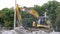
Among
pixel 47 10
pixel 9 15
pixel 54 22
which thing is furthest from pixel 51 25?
pixel 9 15

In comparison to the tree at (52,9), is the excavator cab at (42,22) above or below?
below

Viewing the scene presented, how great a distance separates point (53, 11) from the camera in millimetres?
36062

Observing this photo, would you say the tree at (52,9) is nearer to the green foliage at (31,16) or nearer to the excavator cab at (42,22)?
the green foliage at (31,16)

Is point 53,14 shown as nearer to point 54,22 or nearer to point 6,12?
point 54,22

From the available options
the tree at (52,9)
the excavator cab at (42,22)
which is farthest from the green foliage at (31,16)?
the excavator cab at (42,22)

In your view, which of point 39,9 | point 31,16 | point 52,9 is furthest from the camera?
point 39,9

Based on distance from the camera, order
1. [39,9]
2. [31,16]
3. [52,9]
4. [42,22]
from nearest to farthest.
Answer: [31,16] < [52,9] < [42,22] < [39,9]

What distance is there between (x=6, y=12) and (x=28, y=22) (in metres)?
7.14

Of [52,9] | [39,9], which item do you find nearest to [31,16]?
[52,9]

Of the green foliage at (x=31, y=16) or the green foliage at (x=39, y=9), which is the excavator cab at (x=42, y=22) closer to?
the green foliage at (x=39, y=9)

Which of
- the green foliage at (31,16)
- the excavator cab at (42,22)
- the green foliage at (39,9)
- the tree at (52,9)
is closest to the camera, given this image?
the green foliage at (31,16)

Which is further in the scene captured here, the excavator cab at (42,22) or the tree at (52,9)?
the excavator cab at (42,22)

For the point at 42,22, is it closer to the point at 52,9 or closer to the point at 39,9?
the point at 39,9

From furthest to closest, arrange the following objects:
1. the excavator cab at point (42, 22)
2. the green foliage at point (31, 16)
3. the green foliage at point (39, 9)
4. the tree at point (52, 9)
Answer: the green foliage at point (39, 9), the excavator cab at point (42, 22), the tree at point (52, 9), the green foliage at point (31, 16)
